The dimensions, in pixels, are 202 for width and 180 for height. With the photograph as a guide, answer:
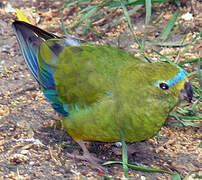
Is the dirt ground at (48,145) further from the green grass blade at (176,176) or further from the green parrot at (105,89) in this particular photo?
the green parrot at (105,89)

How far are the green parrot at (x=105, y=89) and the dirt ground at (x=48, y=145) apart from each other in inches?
8.5

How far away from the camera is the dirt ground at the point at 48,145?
120 inches

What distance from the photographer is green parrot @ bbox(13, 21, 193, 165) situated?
9.36 ft

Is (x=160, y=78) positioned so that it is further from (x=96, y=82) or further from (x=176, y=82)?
(x=96, y=82)

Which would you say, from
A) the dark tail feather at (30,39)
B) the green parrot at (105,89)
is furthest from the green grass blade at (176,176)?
the dark tail feather at (30,39)

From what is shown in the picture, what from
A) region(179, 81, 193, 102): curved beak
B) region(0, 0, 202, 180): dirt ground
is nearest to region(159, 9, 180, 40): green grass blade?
region(0, 0, 202, 180): dirt ground

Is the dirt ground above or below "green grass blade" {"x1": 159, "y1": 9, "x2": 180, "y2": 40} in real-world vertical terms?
below

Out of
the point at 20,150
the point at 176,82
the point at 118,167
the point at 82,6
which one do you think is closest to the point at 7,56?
the point at 82,6

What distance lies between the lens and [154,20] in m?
4.91

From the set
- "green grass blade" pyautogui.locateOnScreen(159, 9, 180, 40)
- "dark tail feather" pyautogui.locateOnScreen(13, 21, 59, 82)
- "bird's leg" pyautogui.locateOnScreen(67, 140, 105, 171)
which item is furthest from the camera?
"green grass blade" pyautogui.locateOnScreen(159, 9, 180, 40)

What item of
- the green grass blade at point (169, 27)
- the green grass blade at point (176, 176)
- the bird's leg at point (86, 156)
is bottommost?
the green grass blade at point (176, 176)

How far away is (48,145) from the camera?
329cm

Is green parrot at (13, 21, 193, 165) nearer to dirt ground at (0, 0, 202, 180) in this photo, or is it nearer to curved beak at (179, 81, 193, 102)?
curved beak at (179, 81, 193, 102)

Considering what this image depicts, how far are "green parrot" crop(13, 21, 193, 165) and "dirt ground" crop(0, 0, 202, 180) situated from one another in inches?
8.5
